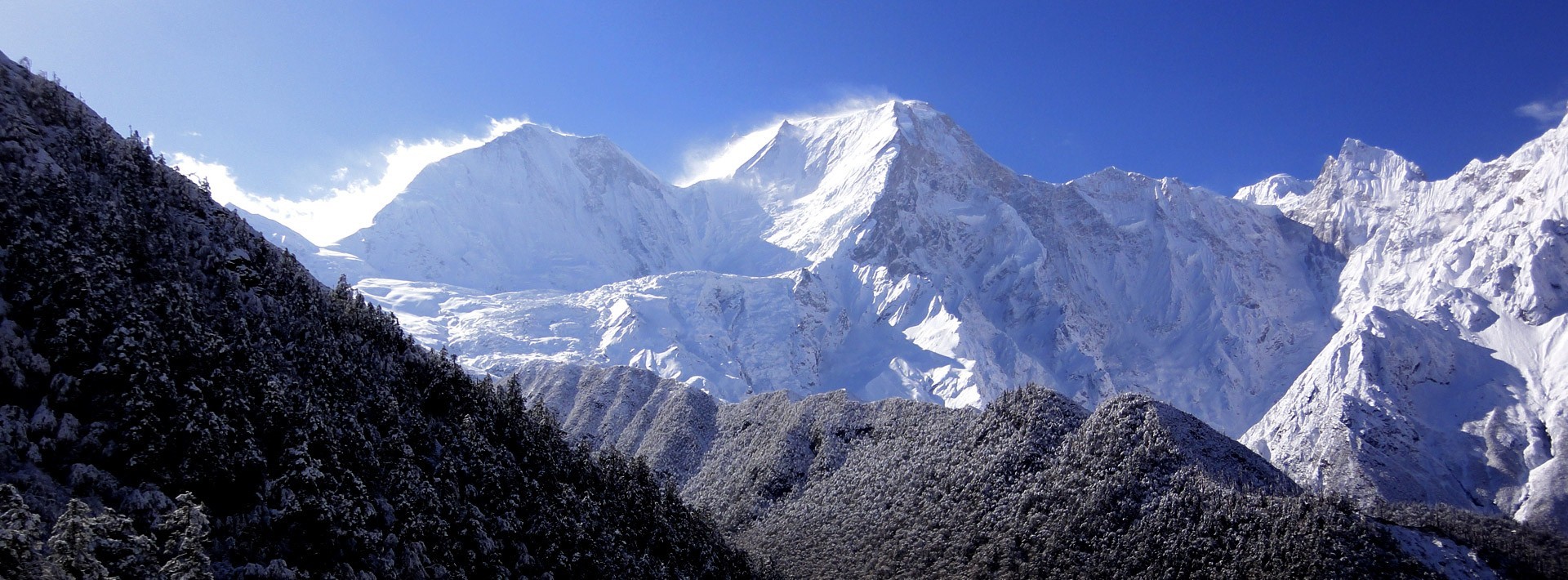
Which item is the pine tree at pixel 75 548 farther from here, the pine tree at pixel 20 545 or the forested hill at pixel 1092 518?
the forested hill at pixel 1092 518

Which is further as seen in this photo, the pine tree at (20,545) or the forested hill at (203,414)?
the forested hill at (203,414)

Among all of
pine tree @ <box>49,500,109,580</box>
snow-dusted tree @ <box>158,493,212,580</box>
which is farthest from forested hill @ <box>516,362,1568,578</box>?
pine tree @ <box>49,500,109,580</box>

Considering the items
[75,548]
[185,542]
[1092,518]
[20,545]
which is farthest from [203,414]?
[1092,518]

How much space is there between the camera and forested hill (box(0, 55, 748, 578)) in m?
57.1

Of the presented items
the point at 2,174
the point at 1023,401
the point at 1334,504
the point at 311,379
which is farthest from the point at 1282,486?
the point at 2,174

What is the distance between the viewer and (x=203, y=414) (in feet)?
221

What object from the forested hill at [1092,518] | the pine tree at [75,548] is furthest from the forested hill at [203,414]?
the forested hill at [1092,518]

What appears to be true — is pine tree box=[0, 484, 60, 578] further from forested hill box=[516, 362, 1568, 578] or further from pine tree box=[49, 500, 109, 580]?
forested hill box=[516, 362, 1568, 578]

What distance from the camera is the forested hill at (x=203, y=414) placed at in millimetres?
57125

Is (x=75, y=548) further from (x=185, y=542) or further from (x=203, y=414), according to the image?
(x=203, y=414)

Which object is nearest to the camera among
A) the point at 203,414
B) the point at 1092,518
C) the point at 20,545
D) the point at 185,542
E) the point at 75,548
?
the point at 20,545

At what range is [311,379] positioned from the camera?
86.2 meters

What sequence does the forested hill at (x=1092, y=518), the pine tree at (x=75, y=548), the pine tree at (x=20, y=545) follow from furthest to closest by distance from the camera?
the forested hill at (x=1092, y=518) < the pine tree at (x=75, y=548) < the pine tree at (x=20, y=545)

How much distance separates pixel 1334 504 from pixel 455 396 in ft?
460
